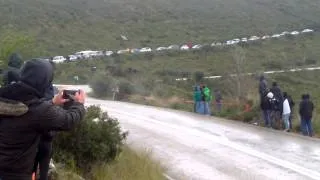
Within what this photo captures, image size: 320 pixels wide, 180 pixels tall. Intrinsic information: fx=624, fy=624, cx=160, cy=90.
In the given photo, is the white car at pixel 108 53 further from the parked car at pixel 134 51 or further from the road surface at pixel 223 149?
the road surface at pixel 223 149

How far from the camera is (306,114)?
17.1 metres

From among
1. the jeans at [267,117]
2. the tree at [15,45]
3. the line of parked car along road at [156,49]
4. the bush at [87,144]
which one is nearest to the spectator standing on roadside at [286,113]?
the jeans at [267,117]

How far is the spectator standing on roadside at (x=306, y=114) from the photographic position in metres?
17.1

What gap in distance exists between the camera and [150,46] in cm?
6488

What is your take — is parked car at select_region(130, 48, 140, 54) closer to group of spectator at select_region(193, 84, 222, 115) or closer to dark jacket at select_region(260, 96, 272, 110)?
group of spectator at select_region(193, 84, 222, 115)

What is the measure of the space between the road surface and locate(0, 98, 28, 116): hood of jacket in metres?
6.81

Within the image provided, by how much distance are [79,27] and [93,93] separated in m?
30.6

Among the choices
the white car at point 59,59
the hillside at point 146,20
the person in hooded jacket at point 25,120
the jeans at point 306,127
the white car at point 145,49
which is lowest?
the jeans at point 306,127

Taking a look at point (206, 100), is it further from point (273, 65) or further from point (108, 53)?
point (108, 53)

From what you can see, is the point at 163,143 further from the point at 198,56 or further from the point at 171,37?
the point at 171,37

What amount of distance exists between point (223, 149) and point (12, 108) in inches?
392

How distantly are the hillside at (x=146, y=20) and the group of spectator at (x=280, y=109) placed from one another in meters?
38.7

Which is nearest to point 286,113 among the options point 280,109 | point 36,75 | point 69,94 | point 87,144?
point 280,109

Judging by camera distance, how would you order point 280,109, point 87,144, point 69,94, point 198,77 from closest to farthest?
point 69,94 → point 87,144 → point 280,109 → point 198,77
